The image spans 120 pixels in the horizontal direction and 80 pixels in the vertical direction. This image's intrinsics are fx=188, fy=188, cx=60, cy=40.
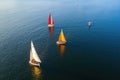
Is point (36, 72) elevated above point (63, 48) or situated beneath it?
situated beneath

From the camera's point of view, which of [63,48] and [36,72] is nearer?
[36,72]

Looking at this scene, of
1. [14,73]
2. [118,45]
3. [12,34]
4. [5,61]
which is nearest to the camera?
[14,73]

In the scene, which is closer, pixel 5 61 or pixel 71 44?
pixel 5 61

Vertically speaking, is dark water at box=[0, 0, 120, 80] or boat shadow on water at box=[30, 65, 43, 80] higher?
dark water at box=[0, 0, 120, 80]

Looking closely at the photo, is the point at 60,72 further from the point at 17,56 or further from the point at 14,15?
the point at 14,15

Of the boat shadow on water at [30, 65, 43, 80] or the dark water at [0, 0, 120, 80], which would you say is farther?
the dark water at [0, 0, 120, 80]

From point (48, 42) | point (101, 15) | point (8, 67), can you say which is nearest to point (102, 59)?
point (48, 42)

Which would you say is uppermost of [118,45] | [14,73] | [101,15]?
[101,15]
